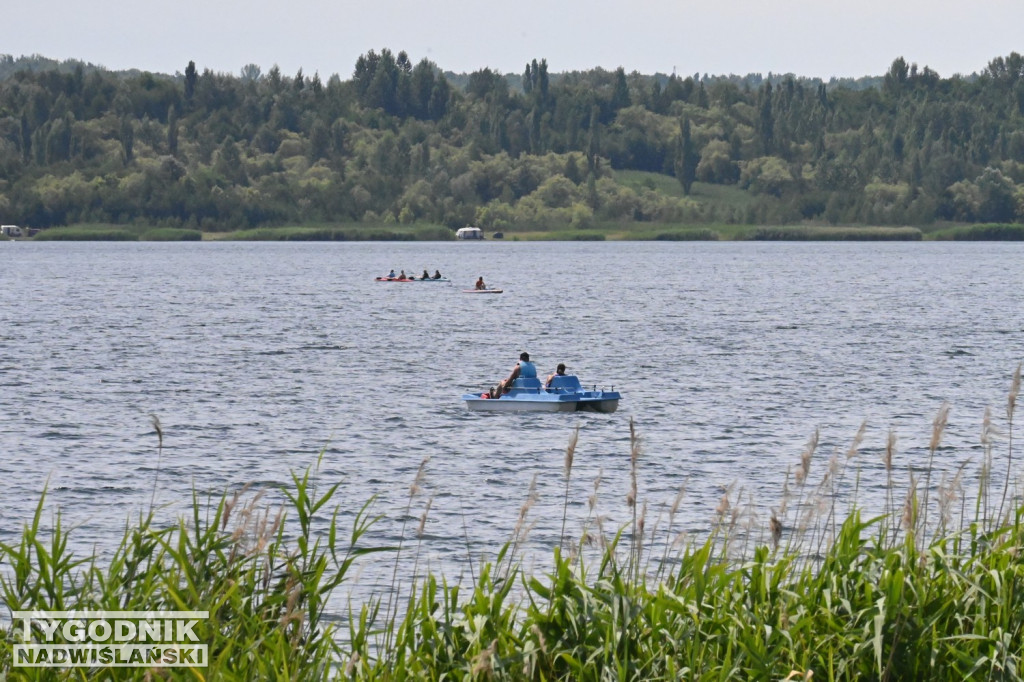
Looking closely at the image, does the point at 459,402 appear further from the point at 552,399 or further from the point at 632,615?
the point at 632,615

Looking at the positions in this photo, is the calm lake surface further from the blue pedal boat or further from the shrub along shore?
the shrub along shore

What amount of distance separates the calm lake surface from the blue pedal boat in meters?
0.65

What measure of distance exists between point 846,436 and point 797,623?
3566cm

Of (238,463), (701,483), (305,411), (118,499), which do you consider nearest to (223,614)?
(118,499)

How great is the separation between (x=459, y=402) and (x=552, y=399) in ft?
26.8

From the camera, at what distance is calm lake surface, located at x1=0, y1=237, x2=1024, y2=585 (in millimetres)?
36438

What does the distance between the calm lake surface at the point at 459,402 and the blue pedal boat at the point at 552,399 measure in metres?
0.65

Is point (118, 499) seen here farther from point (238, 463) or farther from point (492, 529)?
point (492, 529)

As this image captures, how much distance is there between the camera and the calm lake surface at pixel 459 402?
1435 inches

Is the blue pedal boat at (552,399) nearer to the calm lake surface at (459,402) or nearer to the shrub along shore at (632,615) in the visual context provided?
the calm lake surface at (459,402)

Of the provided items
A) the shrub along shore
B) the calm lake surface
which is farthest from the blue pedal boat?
the shrub along shore

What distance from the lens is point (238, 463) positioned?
42.0 meters

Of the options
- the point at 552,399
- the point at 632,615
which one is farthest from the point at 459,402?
the point at 632,615

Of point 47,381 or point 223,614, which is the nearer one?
point 223,614
